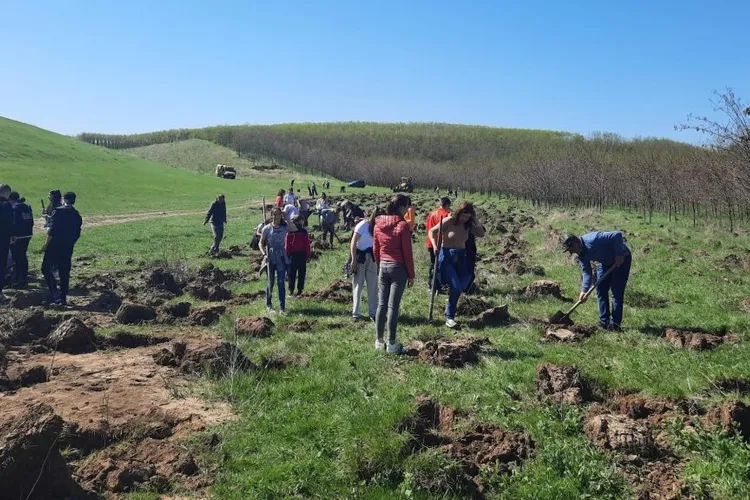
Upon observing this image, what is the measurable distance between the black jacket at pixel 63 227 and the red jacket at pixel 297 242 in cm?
406

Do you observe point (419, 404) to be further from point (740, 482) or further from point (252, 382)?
point (740, 482)

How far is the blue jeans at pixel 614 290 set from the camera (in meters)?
8.88

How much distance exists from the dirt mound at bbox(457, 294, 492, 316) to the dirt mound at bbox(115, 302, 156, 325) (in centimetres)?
534

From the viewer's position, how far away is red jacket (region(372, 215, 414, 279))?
776cm

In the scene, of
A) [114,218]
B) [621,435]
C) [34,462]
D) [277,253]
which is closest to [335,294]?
[277,253]

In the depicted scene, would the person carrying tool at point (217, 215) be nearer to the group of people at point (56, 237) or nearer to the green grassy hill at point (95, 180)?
the group of people at point (56, 237)

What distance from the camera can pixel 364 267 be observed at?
1015 centimetres

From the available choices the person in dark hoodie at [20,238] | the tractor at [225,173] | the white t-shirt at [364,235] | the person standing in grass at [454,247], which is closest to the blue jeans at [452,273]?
the person standing in grass at [454,247]

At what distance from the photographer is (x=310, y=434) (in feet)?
17.7

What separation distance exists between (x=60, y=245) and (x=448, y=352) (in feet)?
26.9

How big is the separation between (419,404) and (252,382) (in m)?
2.06

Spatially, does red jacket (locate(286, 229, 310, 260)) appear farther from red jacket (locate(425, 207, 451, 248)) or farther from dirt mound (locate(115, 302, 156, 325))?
dirt mound (locate(115, 302, 156, 325))

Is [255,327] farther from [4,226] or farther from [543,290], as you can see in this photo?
[4,226]

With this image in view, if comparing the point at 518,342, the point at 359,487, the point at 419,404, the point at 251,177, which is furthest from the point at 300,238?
the point at 251,177
